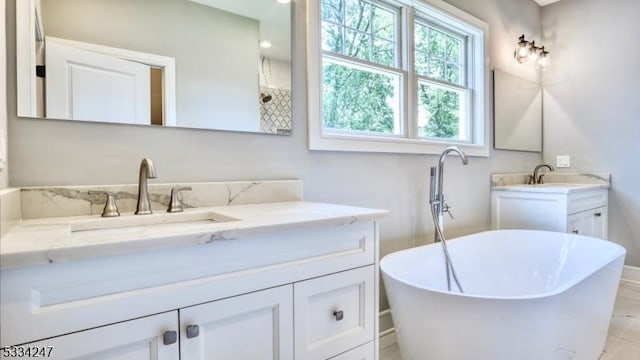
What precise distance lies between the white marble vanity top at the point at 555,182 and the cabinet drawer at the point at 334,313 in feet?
7.10

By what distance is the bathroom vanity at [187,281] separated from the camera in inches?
28.1

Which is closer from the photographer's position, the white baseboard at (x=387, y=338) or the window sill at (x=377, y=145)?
the window sill at (x=377, y=145)

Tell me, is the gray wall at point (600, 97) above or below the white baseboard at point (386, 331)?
above

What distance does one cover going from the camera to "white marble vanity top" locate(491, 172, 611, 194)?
2.84 metres

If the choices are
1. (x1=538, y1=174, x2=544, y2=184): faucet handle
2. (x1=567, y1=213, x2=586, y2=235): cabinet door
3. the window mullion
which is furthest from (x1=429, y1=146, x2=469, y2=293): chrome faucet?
(x1=538, y1=174, x2=544, y2=184): faucet handle

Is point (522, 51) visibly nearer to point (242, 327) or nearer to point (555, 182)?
point (555, 182)

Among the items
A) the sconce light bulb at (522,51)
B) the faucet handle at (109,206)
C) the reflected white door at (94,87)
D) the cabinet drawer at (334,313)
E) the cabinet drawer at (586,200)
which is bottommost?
the cabinet drawer at (334,313)

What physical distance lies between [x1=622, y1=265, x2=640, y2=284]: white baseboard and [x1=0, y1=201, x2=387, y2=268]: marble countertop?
3.23 m

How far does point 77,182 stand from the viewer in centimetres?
125

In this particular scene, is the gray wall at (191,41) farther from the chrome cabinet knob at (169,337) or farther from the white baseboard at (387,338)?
the white baseboard at (387,338)

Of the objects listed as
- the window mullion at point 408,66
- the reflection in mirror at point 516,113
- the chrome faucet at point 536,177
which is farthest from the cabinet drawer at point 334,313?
the chrome faucet at point 536,177

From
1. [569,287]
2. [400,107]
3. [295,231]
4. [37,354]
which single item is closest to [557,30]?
[400,107]

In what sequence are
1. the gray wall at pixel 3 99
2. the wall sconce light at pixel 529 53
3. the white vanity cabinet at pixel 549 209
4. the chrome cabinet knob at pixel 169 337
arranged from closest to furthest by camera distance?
the chrome cabinet knob at pixel 169 337 < the gray wall at pixel 3 99 < the white vanity cabinet at pixel 549 209 < the wall sconce light at pixel 529 53

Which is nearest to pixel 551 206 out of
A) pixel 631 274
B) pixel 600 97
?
pixel 631 274
